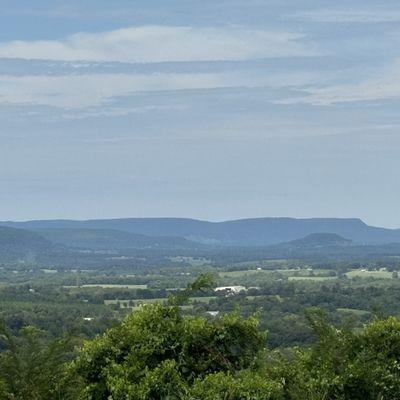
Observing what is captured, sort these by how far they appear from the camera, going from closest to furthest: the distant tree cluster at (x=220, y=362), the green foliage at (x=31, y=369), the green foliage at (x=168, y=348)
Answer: the green foliage at (x=31, y=369) < the distant tree cluster at (x=220, y=362) < the green foliage at (x=168, y=348)

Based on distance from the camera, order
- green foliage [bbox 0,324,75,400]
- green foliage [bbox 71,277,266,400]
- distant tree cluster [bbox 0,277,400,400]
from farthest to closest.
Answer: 1. green foliage [bbox 71,277,266,400]
2. distant tree cluster [bbox 0,277,400,400]
3. green foliage [bbox 0,324,75,400]

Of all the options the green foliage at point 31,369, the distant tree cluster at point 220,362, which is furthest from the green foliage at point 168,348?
the green foliage at point 31,369

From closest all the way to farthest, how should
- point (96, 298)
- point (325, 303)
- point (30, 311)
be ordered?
point (30, 311), point (325, 303), point (96, 298)

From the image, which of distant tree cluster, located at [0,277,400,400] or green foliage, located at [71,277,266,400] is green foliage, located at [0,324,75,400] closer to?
distant tree cluster, located at [0,277,400,400]

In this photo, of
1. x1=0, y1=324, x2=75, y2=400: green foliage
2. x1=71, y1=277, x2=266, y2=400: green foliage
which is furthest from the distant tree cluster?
x1=0, y1=324, x2=75, y2=400: green foliage

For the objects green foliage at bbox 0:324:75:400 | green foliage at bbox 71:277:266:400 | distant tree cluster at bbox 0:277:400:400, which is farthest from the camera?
green foliage at bbox 71:277:266:400

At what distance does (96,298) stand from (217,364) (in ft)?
521

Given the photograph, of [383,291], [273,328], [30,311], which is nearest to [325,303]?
[383,291]

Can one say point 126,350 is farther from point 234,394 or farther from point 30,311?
point 30,311

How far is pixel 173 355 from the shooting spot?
21984 mm

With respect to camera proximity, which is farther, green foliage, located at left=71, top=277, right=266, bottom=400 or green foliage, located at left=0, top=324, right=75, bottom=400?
green foliage, located at left=71, top=277, right=266, bottom=400

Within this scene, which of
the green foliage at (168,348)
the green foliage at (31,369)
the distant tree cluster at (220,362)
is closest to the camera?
the green foliage at (31,369)

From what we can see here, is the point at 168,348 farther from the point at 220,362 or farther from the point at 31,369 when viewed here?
the point at 31,369

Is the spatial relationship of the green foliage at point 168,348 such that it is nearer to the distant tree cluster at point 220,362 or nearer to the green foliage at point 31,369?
the distant tree cluster at point 220,362
